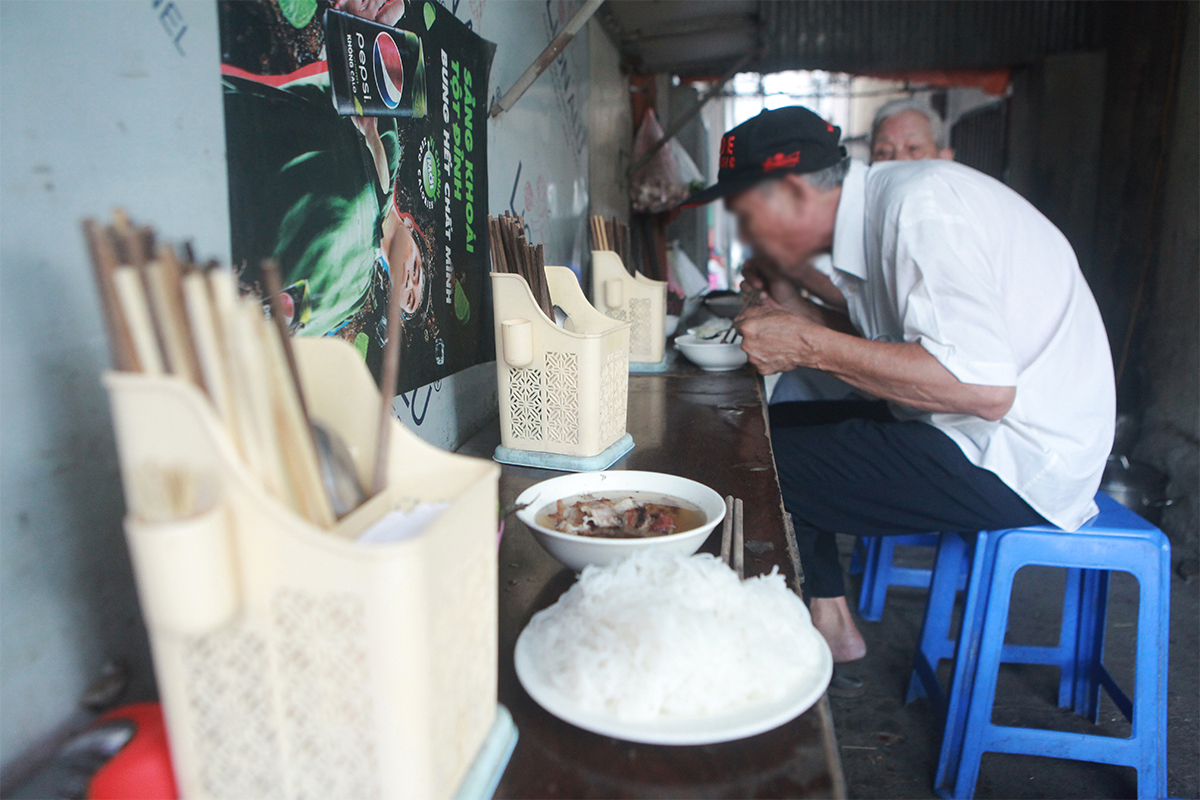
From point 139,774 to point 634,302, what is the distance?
77.8 inches

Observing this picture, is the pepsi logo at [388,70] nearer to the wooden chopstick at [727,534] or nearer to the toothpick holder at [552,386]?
the toothpick holder at [552,386]

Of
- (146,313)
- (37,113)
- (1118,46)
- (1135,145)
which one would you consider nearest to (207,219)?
(37,113)

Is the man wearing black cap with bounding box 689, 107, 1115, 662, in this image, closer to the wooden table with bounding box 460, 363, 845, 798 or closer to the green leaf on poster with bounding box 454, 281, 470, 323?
the wooden table with bounding box 460, 363, 845, 798

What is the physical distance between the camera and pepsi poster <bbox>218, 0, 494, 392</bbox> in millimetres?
938

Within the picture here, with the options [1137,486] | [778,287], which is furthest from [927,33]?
[778,287]

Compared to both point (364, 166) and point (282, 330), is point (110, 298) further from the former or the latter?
point (364, 166)

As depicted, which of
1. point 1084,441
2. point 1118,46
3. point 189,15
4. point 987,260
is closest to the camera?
point 189,15

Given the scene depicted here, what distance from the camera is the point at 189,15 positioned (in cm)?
82

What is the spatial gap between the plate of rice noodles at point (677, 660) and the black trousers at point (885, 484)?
121 cm

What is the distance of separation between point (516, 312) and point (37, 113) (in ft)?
2.77

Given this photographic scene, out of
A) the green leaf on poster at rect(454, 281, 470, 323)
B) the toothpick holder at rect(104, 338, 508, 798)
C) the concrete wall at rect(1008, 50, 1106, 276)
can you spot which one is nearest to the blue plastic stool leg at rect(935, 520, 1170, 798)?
the green leaf on poster at rect(454, 281, 470, 323)

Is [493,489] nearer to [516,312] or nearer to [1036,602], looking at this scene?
[516,312]

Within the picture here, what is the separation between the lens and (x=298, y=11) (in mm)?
1016

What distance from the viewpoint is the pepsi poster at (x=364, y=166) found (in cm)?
94
